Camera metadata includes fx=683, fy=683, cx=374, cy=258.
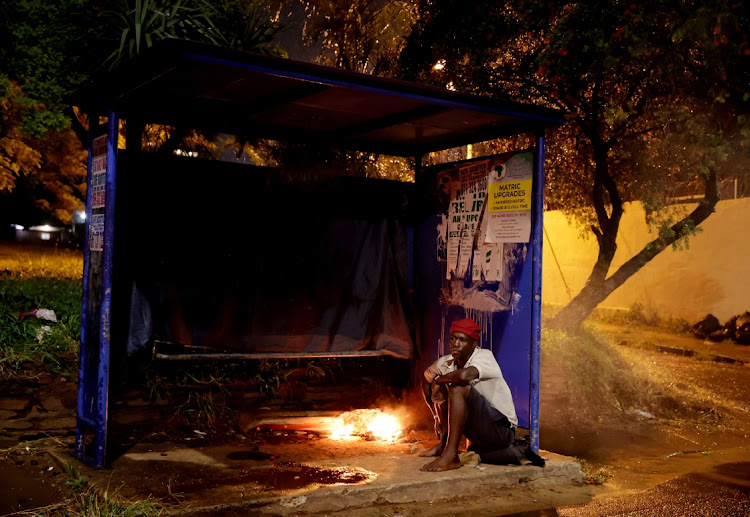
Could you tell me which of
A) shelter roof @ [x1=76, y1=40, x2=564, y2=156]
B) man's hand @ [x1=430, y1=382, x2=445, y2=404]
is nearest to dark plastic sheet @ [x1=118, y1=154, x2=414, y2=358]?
shelter roof @ [x1=76, y1=40, x2=564, y2=156]

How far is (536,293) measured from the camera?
5660 mm

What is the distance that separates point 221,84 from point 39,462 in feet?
10.7

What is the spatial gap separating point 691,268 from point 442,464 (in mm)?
13439

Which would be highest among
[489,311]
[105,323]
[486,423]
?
→ [489,311]

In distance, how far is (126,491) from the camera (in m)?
4.65

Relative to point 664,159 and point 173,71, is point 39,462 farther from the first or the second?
point 664,159

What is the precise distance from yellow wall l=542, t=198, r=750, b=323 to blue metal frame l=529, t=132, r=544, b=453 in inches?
413

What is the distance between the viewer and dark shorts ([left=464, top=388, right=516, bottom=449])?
5.46 m

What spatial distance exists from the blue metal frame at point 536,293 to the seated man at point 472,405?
177 mm

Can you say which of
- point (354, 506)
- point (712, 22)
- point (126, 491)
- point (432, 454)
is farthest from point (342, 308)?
point (712, 22)

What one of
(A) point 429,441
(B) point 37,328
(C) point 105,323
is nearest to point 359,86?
(C) point 105,323

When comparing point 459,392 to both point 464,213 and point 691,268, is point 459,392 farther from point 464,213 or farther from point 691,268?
point 691,268

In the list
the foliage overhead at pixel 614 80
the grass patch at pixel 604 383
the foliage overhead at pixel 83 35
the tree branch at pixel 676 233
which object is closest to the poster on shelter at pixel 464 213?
the grass patch at pixel 604 383

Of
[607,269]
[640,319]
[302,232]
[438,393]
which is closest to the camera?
[438,393]
